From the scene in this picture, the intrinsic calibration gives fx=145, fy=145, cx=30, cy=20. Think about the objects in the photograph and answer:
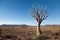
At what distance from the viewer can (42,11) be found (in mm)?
24594

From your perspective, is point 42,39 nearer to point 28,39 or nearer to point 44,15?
point 28,39

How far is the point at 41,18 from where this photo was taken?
79.2ft

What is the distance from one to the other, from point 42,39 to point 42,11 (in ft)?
31.1

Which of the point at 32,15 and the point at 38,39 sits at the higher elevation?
the point at 32,15

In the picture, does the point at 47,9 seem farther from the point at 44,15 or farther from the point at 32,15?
the point at 32,15

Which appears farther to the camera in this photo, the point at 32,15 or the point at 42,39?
the point at 32,15

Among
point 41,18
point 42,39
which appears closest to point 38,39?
point 42,39

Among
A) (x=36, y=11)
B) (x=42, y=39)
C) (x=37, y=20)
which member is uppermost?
(x=36, y=11)

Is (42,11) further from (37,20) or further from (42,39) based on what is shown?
(42,39)

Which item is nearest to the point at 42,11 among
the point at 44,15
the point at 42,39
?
the point at 44,15

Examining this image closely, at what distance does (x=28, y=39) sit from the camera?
15148 mm

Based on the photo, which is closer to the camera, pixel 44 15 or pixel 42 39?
pixel 42 39

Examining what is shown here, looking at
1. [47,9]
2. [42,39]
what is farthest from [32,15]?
[42,39]

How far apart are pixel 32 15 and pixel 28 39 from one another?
10.0 meters
